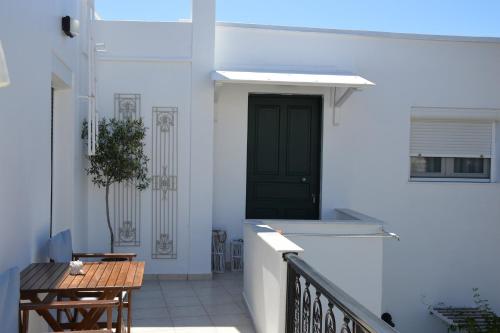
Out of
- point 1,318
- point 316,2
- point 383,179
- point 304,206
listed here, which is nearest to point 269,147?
point 304,206

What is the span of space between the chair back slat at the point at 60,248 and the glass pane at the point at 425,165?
5.24 m

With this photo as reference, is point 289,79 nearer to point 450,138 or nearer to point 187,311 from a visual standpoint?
point 450,138

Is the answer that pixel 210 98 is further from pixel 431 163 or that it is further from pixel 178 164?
pixel 431 163

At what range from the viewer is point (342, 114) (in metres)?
7.39

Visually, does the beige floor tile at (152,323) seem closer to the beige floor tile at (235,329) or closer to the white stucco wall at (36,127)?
the beige floor tile at (235,329)

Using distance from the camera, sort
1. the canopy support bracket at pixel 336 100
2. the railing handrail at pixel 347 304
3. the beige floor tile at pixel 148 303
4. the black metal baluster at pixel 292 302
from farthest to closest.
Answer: the canopy support bracket at pixel 336 100, the beige floor tile at pixel 148 303, the black metal baluster at pixel 292 302, the railing handrail at pixel 347 304

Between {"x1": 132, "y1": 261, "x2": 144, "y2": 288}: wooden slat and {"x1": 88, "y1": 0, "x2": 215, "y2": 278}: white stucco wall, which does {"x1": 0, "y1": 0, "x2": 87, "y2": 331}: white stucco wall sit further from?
{"x1": 132, "y1": 261, "x2": 144, "y2": 288}: wooden slat

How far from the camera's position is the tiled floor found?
482 centimetres

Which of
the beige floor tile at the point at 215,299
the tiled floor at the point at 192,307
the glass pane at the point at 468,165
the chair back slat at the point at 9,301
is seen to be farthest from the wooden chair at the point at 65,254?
the glass pane at the point at 468,165

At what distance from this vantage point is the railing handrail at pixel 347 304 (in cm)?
190

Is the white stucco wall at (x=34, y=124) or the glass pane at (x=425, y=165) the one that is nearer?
the white stucco wall at (x=34, y=124)

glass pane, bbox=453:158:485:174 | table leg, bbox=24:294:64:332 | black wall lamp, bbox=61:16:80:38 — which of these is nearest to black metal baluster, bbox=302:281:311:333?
table leg, bbox=24:294:64:332

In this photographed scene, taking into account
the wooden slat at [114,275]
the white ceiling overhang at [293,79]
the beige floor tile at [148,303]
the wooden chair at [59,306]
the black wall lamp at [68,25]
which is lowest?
the beige floor tile at [148,303]

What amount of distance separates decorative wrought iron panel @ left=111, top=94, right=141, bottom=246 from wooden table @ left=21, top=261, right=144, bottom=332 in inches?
103
